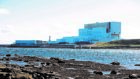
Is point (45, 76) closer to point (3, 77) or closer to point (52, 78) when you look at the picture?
point (52, 78)

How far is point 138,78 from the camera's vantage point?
4059 centimetres

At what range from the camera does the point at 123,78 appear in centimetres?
4097

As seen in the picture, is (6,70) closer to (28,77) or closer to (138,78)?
(28,77)

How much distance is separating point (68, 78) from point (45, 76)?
321cm

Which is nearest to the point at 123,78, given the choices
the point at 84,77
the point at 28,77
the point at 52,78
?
the point at 84,77

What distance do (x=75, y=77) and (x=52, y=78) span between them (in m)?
4.69

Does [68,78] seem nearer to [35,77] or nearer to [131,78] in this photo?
[35,77]

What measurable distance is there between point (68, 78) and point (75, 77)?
5.44ft

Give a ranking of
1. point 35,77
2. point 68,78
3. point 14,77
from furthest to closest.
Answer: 1. point 68,78
2. point 35,77
3. point 14,77

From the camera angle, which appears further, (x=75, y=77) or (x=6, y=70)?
(x=75, y=77)

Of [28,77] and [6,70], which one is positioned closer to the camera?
[28,77]

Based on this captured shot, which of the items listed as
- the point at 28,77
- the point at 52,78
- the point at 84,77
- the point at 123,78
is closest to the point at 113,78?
the point at 123,78

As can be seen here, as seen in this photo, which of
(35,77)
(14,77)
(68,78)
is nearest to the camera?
(14,77)

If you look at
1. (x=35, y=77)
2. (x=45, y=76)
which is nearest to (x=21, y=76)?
(x=35, y=77)
